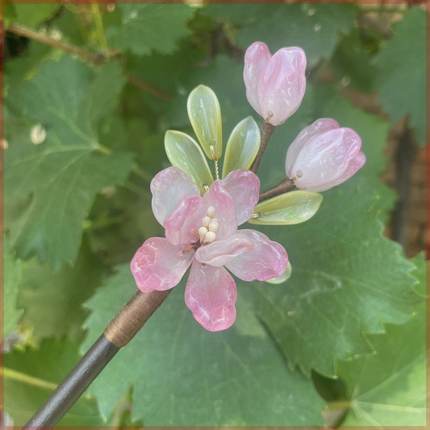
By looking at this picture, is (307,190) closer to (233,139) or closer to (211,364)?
(233,139)

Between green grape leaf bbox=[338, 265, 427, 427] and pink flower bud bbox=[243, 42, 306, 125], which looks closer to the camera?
pink flower bud bbox=[243, 42, 306, 125]

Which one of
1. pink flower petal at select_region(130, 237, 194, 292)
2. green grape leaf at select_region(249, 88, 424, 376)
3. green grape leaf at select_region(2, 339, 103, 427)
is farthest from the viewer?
green grape leaf at select_region(2, 339, 103, 427)

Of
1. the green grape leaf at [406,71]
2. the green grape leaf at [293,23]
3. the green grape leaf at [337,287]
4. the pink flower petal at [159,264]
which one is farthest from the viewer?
the green grape leaf at [406,71]

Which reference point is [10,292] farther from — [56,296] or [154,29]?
[154,29]

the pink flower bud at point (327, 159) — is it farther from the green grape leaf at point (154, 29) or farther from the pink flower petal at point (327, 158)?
the green grape leaf at point (154, 29)

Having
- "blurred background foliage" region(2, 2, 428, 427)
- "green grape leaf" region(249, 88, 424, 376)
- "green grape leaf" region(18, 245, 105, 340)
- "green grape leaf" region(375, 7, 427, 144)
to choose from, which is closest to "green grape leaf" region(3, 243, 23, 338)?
"blurred background foliage" region(2, 2, 428, 427)

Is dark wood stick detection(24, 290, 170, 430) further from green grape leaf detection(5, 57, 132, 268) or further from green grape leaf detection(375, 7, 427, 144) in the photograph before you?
green grape leaf detection(375, 7, 427, 144)

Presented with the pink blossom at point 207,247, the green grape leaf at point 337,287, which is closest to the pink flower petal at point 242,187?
the pink blossom at point 207,247

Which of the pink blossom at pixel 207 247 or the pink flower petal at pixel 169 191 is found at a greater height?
the pink flower petal at pixel 169 191
